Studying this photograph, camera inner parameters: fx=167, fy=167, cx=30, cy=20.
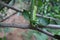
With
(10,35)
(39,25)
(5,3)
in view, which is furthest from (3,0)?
(10,35)

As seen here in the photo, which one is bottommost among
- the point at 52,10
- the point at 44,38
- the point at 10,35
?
the point at 10,35

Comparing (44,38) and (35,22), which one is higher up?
(35,22)

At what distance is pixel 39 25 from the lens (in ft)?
1.84

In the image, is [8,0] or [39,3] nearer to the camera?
[39,3]

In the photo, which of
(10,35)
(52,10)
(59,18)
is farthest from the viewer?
(10,35)

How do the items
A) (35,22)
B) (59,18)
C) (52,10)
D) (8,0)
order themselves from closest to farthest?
(35,22) < (59,18) < (8,0) < (52,10)

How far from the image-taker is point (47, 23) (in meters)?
0.57

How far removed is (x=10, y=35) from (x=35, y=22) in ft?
4.38

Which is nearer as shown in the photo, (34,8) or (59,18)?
(34,8)

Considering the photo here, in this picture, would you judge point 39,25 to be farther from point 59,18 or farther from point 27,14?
point 59,18

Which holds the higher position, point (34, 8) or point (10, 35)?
point (34, 8)

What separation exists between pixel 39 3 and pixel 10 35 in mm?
1315

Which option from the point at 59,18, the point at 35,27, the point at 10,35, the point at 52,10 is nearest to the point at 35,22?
the point at 35,27

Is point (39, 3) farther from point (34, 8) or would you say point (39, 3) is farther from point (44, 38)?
point (44, 38)
